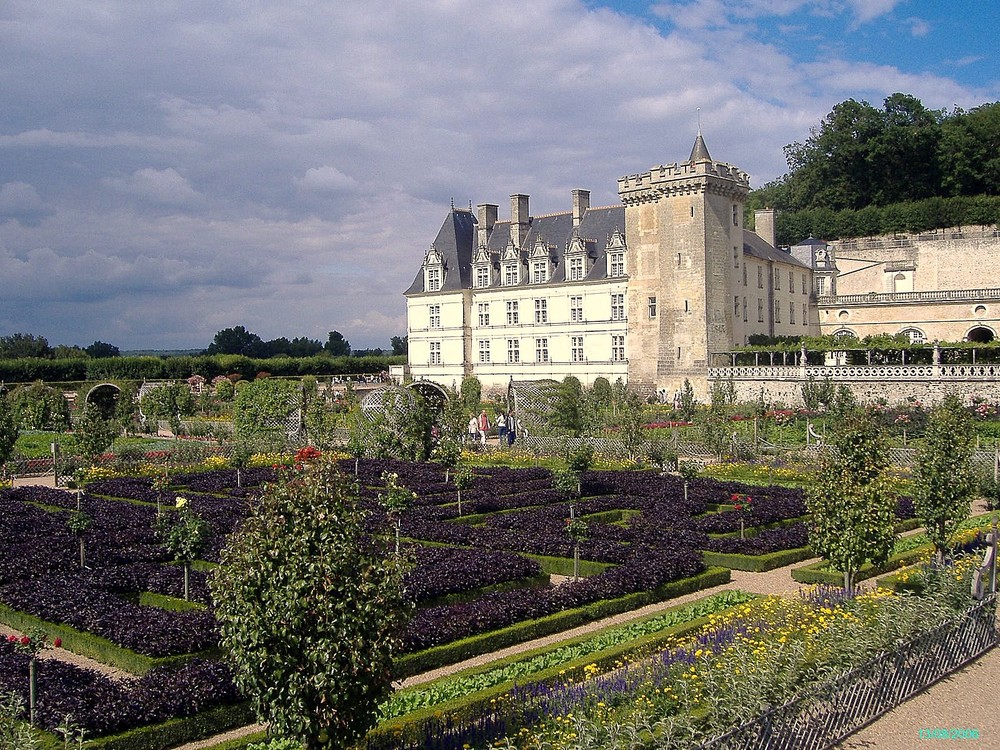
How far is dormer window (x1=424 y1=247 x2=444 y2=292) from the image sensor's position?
58.3 meters

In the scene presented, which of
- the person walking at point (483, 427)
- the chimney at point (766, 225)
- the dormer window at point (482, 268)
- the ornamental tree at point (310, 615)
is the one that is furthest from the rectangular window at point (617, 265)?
the ornamental tree at point (310, 615)

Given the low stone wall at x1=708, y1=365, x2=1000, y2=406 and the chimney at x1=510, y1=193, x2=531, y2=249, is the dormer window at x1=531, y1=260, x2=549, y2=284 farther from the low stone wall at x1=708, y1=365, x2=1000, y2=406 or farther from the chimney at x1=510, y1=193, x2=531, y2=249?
the low stone wall at x1=708, y1=365, x2=1000, y2=406

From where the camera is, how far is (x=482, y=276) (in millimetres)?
56625

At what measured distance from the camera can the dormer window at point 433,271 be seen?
5831 cm

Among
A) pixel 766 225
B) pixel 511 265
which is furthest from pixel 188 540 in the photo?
pixel 766 225

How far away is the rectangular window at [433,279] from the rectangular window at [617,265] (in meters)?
12.6

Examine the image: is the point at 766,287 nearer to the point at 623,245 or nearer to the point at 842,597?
the point at 623,245

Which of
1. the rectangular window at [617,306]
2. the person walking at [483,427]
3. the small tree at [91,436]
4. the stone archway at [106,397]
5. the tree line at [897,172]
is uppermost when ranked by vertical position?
the tree line at [897,172]

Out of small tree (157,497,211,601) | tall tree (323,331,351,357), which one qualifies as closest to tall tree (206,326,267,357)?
tall tree (323,331,351,357)

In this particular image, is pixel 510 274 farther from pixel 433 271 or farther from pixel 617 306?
pixel 617 306

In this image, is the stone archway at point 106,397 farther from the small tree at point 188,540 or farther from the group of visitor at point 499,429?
the small tree at point 188,540

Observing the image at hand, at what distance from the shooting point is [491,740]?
8.83 m

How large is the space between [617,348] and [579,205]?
9321mm

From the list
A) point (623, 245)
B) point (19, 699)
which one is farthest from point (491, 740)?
point (623, 245)
